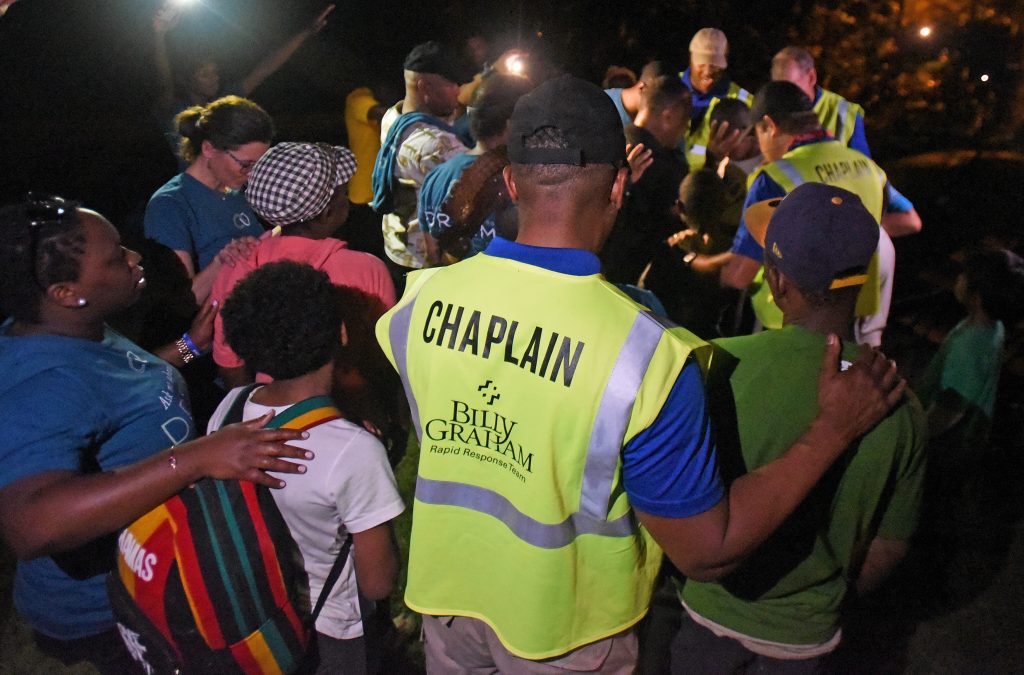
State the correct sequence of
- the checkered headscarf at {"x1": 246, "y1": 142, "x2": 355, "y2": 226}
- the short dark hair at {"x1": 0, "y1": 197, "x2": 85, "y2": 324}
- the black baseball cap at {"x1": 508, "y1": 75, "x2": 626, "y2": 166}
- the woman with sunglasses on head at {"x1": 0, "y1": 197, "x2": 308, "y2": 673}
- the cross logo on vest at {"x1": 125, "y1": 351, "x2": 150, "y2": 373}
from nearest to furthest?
the black baseball cap at {"x1": 508, "y1": 75, "x2": 626, "y2": 166} < the woman with sunglasses on head at {"x1": 0, "y1": 197, "x2": 308, "y2": 673} < the short dark hair at {"x1": 0, "y1": 197, "x2": 85, "y2": 324} < the cross logo on vest at {"x1": 125, "y1": 351, "x2": 150, "y2": 373} < the checkered headscarf at {"x1": 246, "y1": 142, "x2": 355, "y2": 226}

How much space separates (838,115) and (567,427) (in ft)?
16.9

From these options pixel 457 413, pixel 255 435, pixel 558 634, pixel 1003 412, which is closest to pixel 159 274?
pixel 255 435

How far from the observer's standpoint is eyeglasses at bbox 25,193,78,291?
2.20 m

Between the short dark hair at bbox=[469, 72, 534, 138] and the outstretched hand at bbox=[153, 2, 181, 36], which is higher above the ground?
the outstretched hand at bbox=[153, 2, 181, 36]

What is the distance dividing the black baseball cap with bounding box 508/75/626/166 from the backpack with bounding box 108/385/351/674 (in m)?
0.99

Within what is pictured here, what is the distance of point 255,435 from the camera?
202 cm

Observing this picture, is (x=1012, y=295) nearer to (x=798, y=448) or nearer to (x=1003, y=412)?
(x=1003, y=412)

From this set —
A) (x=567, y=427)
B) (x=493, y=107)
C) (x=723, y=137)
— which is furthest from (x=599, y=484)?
(x=723, y=137)

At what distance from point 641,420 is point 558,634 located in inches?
25.1

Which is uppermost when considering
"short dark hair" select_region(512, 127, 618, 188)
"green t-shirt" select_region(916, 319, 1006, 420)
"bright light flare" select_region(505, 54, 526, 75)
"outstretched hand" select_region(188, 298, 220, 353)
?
"short dark hair" select_region(512, 127, 618, 188)

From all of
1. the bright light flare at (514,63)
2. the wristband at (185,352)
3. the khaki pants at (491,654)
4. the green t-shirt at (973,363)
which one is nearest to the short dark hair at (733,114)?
the bright light flare at (514,63)

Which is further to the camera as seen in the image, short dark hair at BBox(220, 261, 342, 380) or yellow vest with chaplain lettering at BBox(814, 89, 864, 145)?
yellow vest with chaplain lettering at BBox(814, 89, 864, 145)

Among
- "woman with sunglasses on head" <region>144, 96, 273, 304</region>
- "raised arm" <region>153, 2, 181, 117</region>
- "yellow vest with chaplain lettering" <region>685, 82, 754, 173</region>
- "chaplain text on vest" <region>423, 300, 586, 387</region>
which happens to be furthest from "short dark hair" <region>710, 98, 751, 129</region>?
"chaplain text on vest" <region>423, 300, 586, 387</region>

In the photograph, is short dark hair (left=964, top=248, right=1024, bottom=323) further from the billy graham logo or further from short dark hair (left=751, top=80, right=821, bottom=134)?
the billy graham logo
